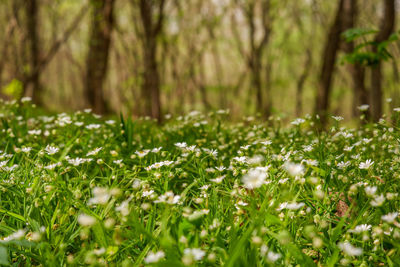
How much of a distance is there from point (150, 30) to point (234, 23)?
918 centimetres

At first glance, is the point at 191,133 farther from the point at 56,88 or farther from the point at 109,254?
the point at 56,88

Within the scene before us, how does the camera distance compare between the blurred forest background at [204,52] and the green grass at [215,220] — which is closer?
the green grass at [215,220]

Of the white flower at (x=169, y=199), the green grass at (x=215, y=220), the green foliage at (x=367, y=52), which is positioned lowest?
→ the green grass at (x=215, y=220)

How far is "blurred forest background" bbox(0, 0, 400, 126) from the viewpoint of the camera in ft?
18.7

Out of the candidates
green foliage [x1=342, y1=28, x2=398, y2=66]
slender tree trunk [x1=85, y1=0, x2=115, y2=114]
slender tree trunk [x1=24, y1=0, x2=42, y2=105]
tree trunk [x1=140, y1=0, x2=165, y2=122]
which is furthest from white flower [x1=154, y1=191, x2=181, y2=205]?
slender tree trunk [x1=24, y1=0, x2=42, y2=105]

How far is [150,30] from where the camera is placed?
673 cm

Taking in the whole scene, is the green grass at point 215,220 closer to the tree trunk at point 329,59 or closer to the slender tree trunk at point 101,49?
the tree trunk at point 329,59

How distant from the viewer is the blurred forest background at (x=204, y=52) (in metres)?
5.70

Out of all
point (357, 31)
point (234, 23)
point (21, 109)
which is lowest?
point (21, 109)

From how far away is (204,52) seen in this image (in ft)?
56.7

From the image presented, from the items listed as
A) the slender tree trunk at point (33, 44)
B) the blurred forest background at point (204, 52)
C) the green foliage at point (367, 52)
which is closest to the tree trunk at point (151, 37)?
the blurred forest background at point (204, 52)

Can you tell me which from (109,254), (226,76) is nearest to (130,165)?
(109,254)

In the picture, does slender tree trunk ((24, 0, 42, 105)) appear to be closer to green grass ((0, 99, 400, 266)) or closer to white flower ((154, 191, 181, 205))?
green grass ((0, 99, 400, 266))

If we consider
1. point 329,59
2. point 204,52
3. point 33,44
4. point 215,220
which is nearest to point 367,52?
point 215,220
